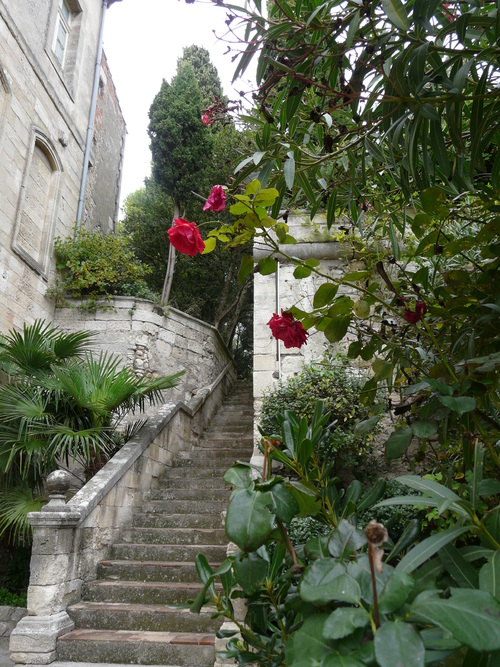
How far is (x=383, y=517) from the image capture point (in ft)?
12.5

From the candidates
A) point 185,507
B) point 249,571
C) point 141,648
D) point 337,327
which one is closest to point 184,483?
point 185,507

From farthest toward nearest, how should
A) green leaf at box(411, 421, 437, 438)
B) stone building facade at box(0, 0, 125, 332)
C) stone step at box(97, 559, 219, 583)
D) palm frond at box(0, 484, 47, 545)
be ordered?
stone building facade at box(0, 0, 125, 332)
palm frond at box(0, 484, 47, 545)
stone step at box(97, 559, 219, 583)
green leaf at box(411, 421, 437, 438)

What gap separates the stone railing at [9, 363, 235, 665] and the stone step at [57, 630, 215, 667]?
19 centimetres

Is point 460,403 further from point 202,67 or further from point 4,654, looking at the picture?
point 202,67

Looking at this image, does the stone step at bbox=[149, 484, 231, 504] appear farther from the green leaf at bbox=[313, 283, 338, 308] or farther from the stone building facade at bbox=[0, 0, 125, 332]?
the green leaf at bbox=[313, 283, 338, 308]

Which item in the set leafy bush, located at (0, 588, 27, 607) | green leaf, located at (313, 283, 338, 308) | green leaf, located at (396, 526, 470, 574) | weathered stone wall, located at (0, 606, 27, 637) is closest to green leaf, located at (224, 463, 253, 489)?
green leaf, located at (396, 526, 470, 574)

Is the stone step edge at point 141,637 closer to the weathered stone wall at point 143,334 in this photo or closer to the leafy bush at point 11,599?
the leafy bush at point 11,599

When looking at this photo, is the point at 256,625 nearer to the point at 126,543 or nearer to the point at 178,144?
the point at 126,543

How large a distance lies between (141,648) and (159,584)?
0.80m

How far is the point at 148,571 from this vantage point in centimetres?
479

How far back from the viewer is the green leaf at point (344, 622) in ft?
2.35

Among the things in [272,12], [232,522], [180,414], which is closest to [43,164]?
[180,414]

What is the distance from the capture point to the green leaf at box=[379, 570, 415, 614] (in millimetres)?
746

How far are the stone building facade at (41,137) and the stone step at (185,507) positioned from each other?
3873 mm
